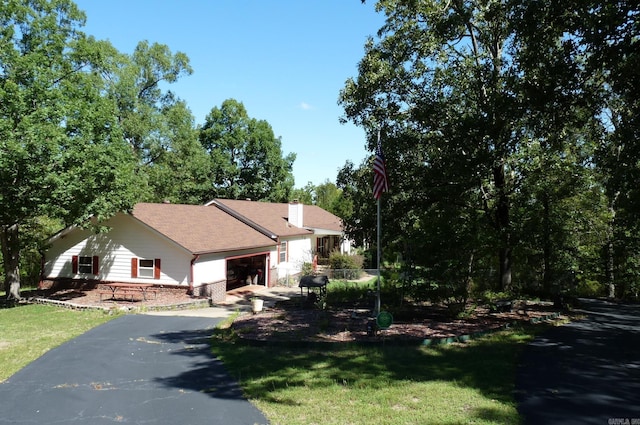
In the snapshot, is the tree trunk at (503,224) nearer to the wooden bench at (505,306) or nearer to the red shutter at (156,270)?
the wooden bench at (505,306)

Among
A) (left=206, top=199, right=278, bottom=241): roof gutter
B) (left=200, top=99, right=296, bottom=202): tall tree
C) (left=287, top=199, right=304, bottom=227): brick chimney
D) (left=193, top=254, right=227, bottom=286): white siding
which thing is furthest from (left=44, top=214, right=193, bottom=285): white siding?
(left=200, top=99, right=296, bottom=202): tall tree

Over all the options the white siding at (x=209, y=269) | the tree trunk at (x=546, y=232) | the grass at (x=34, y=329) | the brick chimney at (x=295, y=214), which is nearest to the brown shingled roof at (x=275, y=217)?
the brick chimney at (x=295, y=214)

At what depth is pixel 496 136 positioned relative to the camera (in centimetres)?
1337

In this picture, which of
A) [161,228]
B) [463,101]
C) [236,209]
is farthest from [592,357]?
[236,209]

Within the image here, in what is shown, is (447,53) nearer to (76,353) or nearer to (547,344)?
(547,344)

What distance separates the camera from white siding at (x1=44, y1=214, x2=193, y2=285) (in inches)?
822

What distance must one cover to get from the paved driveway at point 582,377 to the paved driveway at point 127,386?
15.3 feet

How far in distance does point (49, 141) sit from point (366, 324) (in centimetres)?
1461

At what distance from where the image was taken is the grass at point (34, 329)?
37.1ft

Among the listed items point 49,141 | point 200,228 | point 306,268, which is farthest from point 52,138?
point 306,268

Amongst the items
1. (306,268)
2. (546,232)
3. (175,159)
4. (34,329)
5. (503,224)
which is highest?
(175,159)

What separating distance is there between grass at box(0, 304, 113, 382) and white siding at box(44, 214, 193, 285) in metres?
3.58

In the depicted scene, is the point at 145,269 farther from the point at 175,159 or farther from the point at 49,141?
the point at 175,159

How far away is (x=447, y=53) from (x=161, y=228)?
15.7 metres
